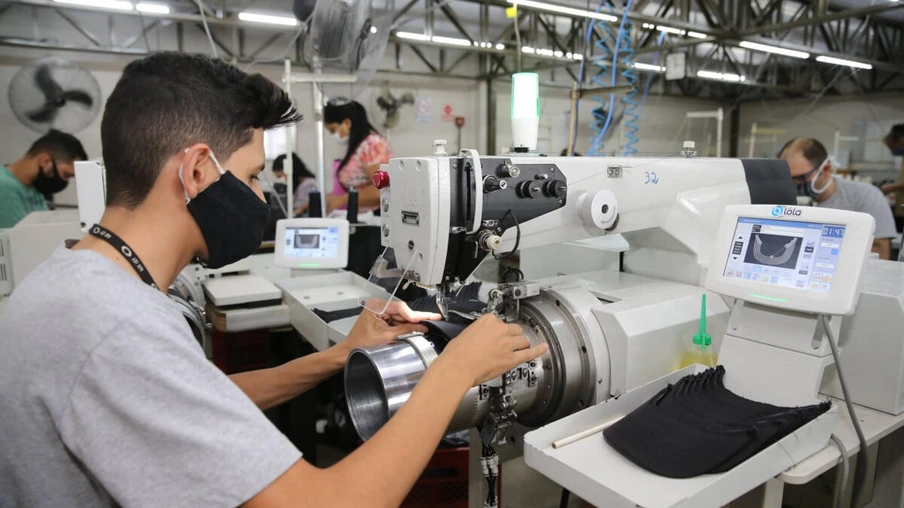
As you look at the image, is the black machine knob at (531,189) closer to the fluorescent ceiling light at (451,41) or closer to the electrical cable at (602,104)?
the electrical cable at (602,104)

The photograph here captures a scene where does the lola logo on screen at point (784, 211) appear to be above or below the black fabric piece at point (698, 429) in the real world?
above

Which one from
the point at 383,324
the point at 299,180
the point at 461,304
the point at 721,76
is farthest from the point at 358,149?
the point at 721,76

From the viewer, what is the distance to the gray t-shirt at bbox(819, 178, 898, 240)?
10.8ft

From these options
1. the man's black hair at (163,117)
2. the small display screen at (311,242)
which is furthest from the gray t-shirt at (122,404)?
the small display screen at (311,242)

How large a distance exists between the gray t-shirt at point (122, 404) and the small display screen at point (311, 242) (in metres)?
1.76

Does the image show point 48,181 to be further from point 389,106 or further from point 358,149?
point 389,106

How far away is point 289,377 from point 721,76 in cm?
648

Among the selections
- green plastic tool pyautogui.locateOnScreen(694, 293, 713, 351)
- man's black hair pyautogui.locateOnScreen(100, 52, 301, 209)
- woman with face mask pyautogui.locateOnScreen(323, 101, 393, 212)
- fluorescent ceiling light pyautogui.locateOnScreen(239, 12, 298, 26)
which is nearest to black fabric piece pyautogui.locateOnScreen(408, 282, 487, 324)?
green plastic tool pyautogui.locateOnScreen(694, 293, 713, 351)

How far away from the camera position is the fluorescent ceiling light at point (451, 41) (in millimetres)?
6132

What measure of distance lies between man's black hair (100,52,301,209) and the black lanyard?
0.05 meters

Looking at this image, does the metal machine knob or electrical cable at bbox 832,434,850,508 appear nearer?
electrical cable at bbox 832,434,850,508

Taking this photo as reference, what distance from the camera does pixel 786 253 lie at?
116 centimetres

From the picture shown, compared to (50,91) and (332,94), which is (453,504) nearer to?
Result: (332,94)

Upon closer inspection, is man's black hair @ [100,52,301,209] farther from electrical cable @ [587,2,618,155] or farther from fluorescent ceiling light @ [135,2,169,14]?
fluorescent ceiling light @ [135,2,169,14]
